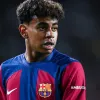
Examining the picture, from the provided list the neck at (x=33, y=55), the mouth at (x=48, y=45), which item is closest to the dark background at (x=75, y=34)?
the neck at (x=33, y=55)

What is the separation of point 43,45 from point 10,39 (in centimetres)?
Answer: 315

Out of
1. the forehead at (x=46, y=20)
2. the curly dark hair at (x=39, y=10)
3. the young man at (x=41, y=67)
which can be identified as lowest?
the young man at (x=41, y=67)

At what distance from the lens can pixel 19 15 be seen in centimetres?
200

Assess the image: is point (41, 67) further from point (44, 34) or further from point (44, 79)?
point (44, 34)

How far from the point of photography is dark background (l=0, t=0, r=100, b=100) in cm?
486

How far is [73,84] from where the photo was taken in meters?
1.82

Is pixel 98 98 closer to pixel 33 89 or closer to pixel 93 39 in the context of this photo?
pixel 93 39

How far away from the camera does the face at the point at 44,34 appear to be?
1846 mm

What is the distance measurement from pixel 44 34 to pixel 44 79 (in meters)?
0.24

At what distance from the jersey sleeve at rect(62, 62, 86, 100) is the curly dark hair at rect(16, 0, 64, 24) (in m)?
0.30

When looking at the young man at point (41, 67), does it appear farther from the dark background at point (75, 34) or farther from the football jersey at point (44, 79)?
the dark background at point (75, 34)

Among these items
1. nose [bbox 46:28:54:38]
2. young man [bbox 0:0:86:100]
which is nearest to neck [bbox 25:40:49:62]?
young man [bbox 0:0:86:100]

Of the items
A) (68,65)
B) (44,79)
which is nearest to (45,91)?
(44,79)

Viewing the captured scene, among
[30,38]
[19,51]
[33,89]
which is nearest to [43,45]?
[30,38]
